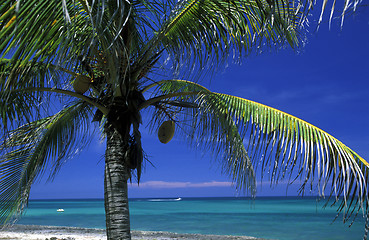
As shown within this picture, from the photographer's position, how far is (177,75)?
16.5ft

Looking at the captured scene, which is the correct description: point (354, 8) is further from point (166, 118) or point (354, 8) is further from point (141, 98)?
point (166, 118)

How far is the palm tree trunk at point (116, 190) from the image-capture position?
169 inches

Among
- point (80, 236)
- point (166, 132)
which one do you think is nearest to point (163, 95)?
point (166, 132)

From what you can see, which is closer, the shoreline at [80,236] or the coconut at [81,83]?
the coconut at [81,83]

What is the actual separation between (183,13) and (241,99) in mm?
1351

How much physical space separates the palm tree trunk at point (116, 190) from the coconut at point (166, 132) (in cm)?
91

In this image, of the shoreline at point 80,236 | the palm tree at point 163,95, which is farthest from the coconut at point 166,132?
the shoreline at point 80,236

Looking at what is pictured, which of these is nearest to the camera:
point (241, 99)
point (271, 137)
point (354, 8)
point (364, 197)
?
point (354, 8)

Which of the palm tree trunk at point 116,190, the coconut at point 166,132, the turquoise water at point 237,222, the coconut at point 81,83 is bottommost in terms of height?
the turquoise water at point 237,222

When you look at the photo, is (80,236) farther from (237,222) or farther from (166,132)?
(237,222)

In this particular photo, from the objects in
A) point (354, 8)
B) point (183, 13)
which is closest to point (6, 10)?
point (354, 8)

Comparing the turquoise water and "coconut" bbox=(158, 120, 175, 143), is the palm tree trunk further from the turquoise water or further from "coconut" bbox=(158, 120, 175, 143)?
the turquoise water

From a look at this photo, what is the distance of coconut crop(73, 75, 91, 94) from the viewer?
4629mm

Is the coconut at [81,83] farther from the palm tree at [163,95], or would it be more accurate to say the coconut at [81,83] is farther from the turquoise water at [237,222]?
the turquoise water at [237,222]
